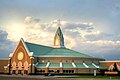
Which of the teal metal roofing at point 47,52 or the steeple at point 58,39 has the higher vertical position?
the steeple at point 58,39

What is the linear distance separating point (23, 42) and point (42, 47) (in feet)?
38.0

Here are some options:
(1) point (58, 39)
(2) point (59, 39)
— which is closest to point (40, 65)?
(1) point (58, 39)

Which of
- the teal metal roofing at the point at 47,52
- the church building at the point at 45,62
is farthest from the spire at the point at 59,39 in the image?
the church building at the point at 45,62

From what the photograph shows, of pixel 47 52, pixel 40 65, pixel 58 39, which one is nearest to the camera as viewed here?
pixel 40 65

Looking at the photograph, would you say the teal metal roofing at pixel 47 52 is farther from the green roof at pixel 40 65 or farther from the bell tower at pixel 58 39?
the bell tower at pixel 58 39

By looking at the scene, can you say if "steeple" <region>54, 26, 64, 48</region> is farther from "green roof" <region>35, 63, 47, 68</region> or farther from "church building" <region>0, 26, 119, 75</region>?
"green roof" <region>35, 63, 47, 68</region>

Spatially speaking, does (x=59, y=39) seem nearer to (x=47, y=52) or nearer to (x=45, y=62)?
(x=47, y=52)

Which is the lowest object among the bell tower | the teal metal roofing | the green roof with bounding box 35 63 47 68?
the green roof with bounding box 35 63 47 68

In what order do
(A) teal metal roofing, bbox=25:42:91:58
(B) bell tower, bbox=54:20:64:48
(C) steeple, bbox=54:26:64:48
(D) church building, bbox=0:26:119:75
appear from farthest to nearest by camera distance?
(C) steeple, bbox=54:26:64:48
(B) bell tower, bbox=54:20:64:48
(A) teal metal roofing, bbox=25:42:91:58
(D) church building, bbox=0:26:119:75

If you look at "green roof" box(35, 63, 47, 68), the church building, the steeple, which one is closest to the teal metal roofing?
the church building

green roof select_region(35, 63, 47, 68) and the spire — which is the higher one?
the spire

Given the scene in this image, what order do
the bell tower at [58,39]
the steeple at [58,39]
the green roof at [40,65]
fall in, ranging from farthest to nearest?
the steeple at [58,39], the bell tower at [58,39], the green roof at [40,65]

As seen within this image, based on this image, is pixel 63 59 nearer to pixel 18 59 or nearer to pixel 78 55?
pixel 78 55

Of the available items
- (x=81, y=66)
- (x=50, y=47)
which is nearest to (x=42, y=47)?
(x=50, y=47)
